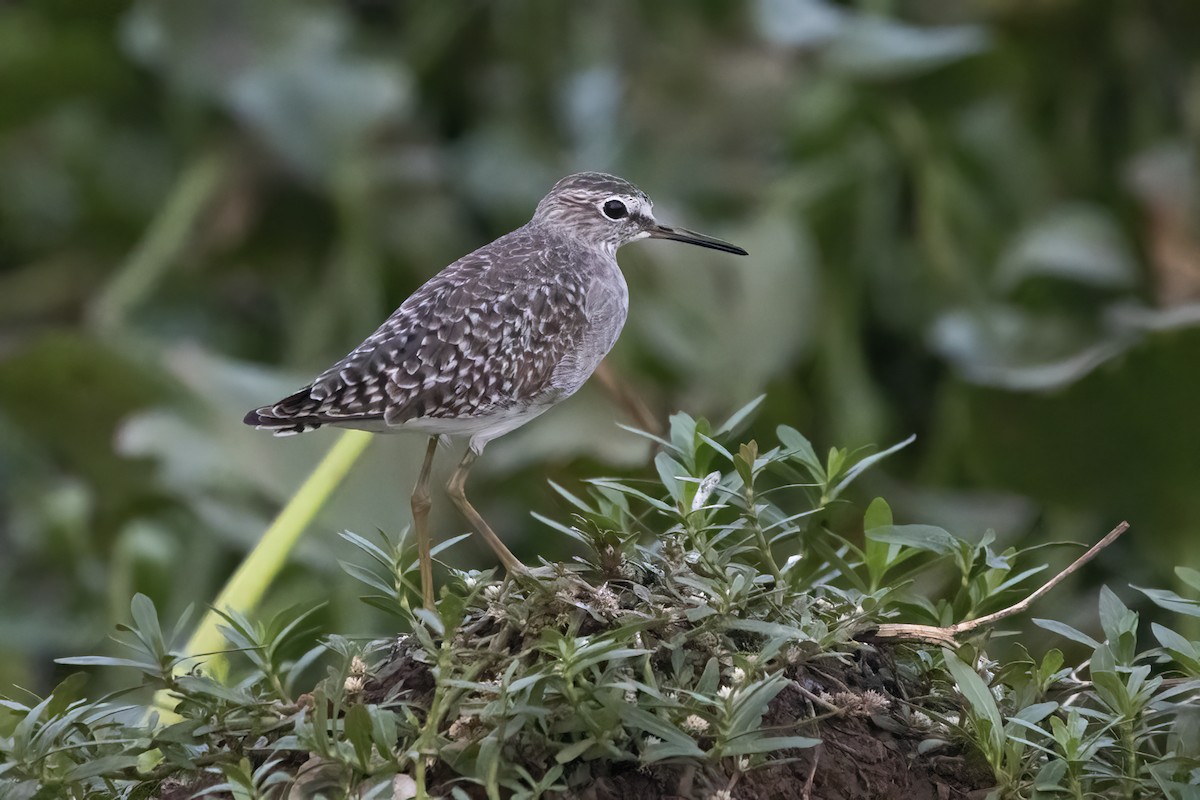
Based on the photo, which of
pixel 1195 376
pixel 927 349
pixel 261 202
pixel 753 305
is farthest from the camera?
pixel 261 202

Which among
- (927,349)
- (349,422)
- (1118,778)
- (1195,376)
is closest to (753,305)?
(927,349)

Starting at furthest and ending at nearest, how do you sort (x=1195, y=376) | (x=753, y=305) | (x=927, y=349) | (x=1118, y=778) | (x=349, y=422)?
(x=927, y=349) < (x=753, y=305) < (x=1195, y=376) < (x=349, y=422) < (x=1118, y=778)

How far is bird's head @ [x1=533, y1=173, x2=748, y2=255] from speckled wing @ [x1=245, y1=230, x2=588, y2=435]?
118 mm

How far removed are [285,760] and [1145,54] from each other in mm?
2943

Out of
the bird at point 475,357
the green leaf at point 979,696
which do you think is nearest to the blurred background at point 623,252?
the bird at point 475,357

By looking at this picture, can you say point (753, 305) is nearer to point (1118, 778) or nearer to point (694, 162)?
point (694, 162)

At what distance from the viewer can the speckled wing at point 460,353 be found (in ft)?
4.08

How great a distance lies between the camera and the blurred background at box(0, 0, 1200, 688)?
96.0 inches

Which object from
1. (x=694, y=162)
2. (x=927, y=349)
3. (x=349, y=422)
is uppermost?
(x=349, y=422)

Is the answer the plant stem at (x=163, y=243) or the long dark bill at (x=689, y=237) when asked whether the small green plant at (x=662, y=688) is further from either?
the plant stem at (x=163, y=243)

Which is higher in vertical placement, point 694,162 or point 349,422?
point 349,422

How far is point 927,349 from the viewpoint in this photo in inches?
128

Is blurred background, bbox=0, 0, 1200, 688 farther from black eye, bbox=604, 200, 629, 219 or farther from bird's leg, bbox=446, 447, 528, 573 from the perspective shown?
bird's leg, bbox=446, 447, 528, 573

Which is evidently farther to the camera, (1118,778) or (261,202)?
(261,202)
